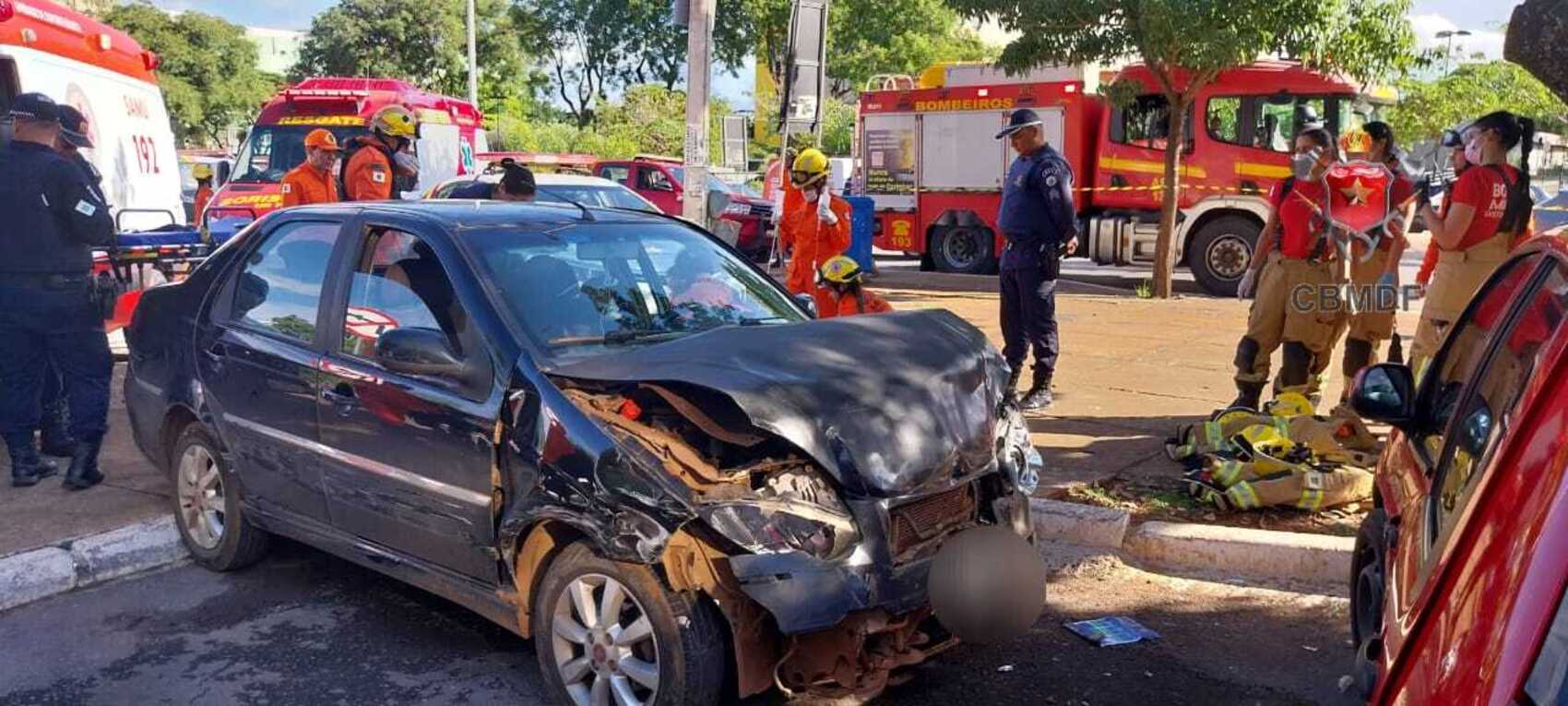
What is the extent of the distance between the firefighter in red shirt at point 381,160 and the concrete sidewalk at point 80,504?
2.11m

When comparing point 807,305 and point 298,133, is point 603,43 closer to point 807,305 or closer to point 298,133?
point 298,133

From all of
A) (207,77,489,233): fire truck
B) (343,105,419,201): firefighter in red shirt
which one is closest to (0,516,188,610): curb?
(343,105,419,201): firefighter in red shirt

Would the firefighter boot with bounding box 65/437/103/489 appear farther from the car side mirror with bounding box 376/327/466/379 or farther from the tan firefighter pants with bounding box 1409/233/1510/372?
the tan firefighter pants with bounding box 1409/233/1510/372

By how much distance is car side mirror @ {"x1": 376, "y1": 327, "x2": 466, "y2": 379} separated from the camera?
12.7 ft

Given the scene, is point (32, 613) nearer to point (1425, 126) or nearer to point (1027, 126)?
point (1027, 126)

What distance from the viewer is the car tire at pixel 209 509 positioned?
4.94m

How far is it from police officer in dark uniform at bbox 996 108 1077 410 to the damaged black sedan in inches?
117

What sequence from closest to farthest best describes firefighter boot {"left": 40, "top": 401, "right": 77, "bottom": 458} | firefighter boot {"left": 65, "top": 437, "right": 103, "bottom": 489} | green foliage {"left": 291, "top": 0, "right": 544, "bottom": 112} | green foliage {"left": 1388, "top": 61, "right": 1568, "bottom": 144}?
firefighter boot {"left": 65, "top": 437, "right": 103, "bottom": 489} < firefighter boot {"left": 40, "top": 401, "right": 77, "bottom": 458} < green foliage {"left": 1388, "top": 61, "right": 1568, "bottom": 144} < green foliage {"left": 291, "top": 0, "right": 544, "bottom": 112}

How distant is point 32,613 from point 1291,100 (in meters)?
14.1

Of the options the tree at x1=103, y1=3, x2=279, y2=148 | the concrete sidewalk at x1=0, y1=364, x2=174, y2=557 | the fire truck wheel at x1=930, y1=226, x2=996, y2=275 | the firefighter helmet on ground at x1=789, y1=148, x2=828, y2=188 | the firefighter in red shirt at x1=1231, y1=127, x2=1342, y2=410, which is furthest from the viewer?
the tree at x1=103, y1=3, x2=279, y2=148

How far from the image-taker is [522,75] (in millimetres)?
47250

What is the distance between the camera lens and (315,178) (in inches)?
314

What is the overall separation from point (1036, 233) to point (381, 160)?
4121mm

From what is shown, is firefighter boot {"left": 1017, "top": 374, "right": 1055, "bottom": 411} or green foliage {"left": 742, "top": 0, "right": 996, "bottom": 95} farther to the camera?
green foliage {"left": 742, "top": 0, "right": 996, "bottom": 95}
